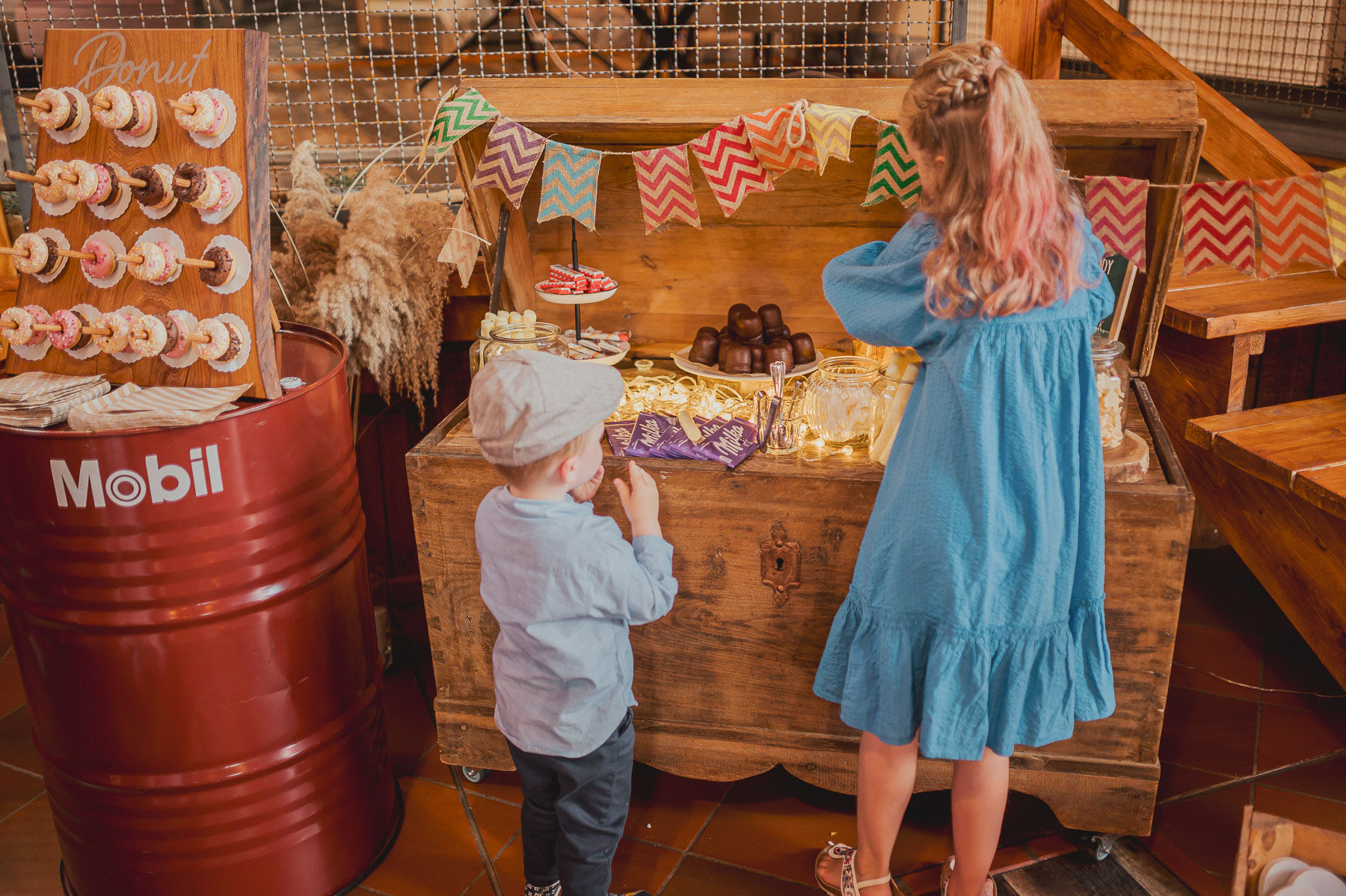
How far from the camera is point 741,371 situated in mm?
2367

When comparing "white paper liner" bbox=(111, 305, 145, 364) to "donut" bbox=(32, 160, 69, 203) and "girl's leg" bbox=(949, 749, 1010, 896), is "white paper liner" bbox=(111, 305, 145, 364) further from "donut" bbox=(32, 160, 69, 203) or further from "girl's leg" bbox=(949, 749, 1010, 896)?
"girl's leg" bbox=(949, 749, 1010, 896)

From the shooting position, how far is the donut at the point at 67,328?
1822mm

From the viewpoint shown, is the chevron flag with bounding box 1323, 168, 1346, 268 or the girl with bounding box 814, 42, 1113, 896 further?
the chevron flag with bounding box 1323, 168, 1346, 268

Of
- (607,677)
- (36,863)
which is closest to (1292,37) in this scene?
(607,677)

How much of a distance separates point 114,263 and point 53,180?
17 cm

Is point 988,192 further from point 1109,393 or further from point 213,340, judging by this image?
point 213,340

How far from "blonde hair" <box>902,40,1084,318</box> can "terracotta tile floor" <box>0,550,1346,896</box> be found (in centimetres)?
128

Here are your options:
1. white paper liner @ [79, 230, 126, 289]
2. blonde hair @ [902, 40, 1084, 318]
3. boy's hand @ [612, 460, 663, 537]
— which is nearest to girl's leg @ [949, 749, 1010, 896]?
boy's hand @ [612, 460, 663, 537]

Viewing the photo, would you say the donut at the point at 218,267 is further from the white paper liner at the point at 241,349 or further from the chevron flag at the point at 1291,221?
the chevron flag at the point at 1291,221

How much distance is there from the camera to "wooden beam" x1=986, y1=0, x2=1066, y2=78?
8.50 feet

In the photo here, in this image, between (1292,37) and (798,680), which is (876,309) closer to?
(798,680)

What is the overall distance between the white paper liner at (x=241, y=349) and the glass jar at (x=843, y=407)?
111 cm

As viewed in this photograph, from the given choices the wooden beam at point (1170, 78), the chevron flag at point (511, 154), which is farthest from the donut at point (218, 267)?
the wooden beam at point (1170, 78)

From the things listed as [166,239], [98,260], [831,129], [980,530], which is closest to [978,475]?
[980,530]
